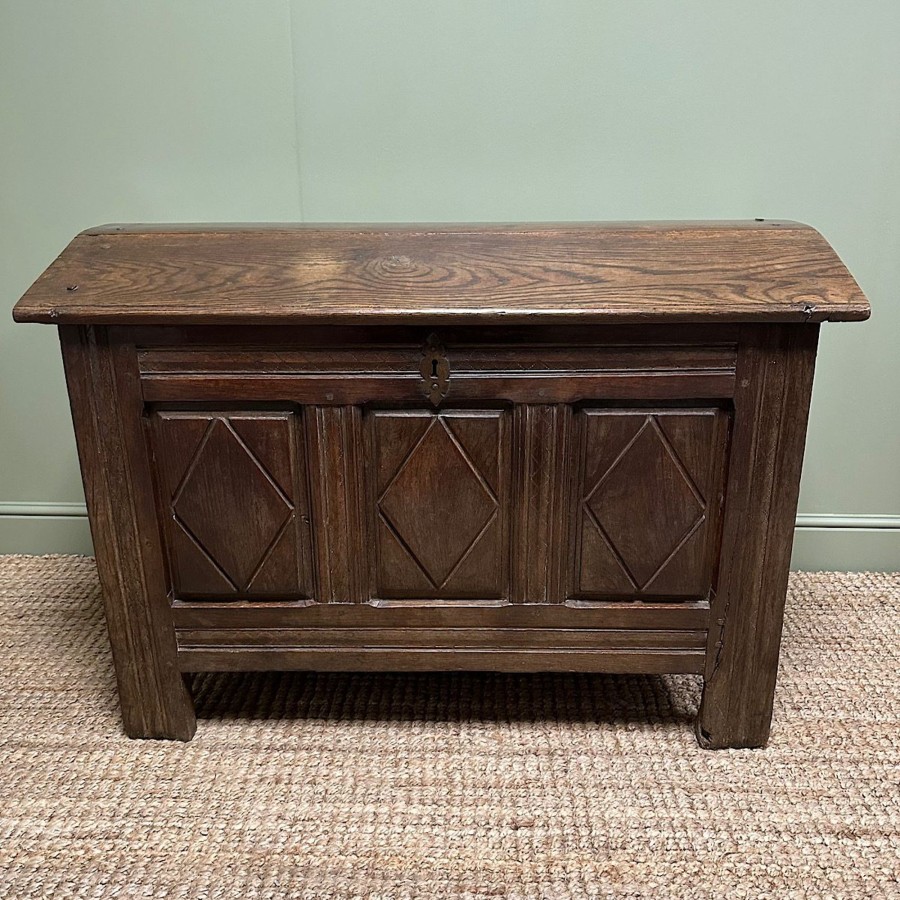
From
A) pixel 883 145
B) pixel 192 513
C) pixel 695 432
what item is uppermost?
pixel 883 145

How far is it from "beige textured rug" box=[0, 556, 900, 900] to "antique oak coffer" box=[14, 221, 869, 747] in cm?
13

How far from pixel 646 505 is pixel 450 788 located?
1.81 feet

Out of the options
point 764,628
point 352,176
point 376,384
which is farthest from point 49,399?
point 764,628

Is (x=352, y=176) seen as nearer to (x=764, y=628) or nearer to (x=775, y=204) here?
(x=775, y=204)

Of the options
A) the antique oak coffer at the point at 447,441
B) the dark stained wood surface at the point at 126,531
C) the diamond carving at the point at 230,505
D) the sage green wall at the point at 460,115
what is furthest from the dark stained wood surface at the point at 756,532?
the dark stained wood surface at the point at 126,531

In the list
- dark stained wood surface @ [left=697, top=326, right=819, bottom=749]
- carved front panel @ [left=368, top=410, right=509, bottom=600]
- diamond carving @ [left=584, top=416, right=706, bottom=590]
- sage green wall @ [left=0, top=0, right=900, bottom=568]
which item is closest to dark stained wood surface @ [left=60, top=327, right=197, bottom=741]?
carved front panel @ [left=368, top=410, right=509, bottom=600]

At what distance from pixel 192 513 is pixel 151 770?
45cm

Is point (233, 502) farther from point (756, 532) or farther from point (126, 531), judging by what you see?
point (756, 532)

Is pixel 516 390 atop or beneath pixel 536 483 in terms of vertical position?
atop

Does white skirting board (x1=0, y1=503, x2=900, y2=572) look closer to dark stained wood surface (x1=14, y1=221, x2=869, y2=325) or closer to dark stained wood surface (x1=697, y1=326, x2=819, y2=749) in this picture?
dark stained wood surface (x1=697, y1=326, x2=819, y2=749)

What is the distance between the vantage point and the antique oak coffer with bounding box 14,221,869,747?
4.12ft

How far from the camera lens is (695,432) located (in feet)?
4.29

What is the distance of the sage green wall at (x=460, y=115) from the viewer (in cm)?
163

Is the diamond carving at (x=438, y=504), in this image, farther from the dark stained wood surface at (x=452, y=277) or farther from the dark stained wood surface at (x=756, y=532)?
the dark stained wood surface at (x=756, y=532)
